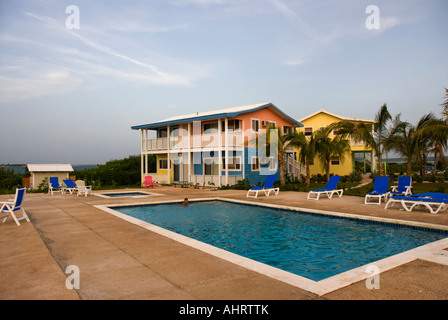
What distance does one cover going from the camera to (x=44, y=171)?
896 inches

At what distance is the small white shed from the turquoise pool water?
14543 mm

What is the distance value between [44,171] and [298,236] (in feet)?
68.4

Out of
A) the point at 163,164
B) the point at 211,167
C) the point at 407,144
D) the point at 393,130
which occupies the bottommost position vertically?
the point at 211,167

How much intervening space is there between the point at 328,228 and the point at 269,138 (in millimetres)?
11369

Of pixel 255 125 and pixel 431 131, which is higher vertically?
pixel 255 125

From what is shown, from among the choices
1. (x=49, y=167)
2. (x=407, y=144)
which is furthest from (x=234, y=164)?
(x=49, y=167)

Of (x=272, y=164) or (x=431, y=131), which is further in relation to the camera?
(x=272, y=164)

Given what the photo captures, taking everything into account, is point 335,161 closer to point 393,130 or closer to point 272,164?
point 272,164

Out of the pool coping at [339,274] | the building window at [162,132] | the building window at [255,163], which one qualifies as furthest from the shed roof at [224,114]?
the pool coping at [339,274]

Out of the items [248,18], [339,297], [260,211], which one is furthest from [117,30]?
[339,297]

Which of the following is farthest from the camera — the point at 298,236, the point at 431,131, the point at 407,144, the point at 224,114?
the point at 224,114

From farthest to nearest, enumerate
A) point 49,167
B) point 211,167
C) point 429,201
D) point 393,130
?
1. point 211,167
2. point 49,167
3. point 393,130
4. point 429,201

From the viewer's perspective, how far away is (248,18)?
19.5m

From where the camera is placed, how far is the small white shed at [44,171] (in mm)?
22266
